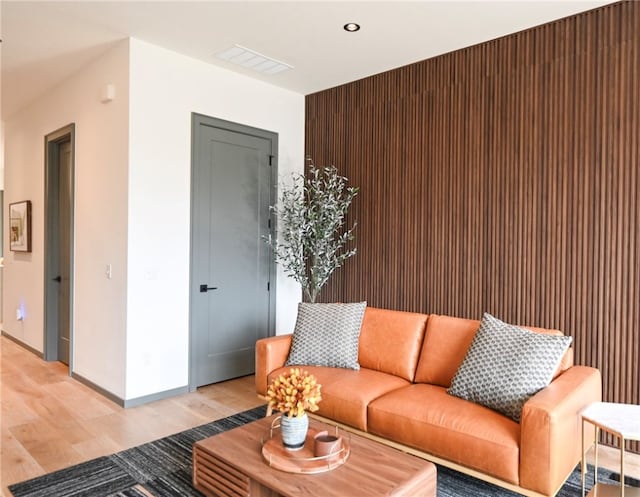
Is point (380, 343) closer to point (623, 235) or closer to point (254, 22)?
point (623, 235)

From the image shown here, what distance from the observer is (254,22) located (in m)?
3.38

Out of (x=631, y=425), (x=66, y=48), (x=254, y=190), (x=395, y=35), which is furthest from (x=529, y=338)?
(x=66, y=48)

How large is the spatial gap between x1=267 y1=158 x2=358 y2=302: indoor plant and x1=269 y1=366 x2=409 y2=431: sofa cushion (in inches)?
54.5

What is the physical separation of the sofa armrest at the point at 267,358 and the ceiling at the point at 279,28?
2.39 meters

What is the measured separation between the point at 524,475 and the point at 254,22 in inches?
131

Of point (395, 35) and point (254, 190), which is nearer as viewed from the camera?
point (395, 35)

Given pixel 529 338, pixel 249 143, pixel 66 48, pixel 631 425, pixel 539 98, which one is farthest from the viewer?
pixel 249 143

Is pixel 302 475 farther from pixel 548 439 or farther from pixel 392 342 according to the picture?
pixel 392 342

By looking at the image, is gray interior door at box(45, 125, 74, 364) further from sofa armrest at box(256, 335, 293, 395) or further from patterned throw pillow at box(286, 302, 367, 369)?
patterned throw pillow at box(286, 302, 367, 369)

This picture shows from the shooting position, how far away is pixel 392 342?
3.35 meters

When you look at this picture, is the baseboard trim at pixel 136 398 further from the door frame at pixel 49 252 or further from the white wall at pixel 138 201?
the door frame at pixel 49 252

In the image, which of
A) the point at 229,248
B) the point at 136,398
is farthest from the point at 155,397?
the point at 229,248

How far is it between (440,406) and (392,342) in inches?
31.8

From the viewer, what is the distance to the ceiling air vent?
392cm
